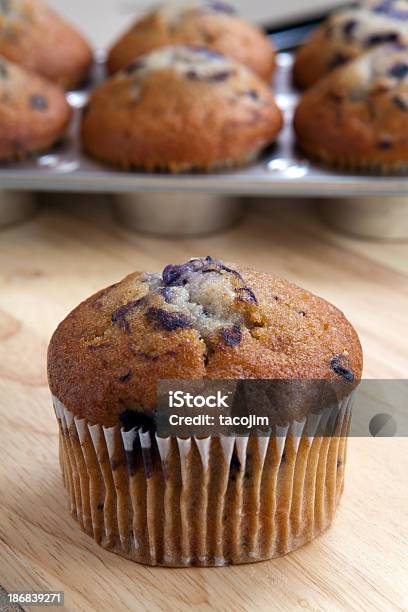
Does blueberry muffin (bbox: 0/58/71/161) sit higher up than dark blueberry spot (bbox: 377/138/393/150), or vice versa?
blueberry muffin (bbox: 0/58/71/161)

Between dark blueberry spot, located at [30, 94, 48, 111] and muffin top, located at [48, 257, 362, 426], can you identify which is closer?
muffin top, located at [48, 257, 362, 426]

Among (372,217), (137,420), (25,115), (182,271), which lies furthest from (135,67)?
(137,420)

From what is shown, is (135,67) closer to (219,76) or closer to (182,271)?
(219,76)

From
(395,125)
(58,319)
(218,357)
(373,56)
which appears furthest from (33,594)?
(373,56)

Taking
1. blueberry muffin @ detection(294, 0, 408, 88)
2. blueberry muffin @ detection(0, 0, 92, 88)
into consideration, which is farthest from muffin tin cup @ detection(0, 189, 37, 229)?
blueberry muffin @ detection(294, 0, 408, 88)

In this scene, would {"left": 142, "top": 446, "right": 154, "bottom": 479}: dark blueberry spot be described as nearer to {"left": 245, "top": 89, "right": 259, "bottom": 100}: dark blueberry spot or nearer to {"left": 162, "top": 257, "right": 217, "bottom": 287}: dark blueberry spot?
{"left": 162, "top": 257, "right": 217, "bottom": 287}: dark blueberry spot

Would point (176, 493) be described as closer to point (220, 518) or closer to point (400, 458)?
point (220, 518)
